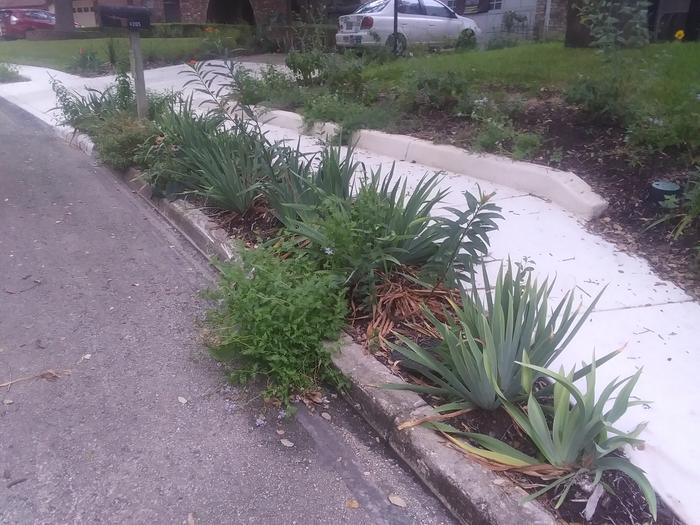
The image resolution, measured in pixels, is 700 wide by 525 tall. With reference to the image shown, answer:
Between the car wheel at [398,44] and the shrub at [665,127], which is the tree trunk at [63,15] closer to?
the car wheel at [398,44]

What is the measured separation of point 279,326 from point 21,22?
3340 cm

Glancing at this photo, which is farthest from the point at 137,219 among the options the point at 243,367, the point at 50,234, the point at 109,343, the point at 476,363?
the point at 476,363

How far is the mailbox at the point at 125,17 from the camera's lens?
293 inches

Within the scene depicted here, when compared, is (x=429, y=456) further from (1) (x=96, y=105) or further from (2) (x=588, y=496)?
(1) (x=96, y=105)

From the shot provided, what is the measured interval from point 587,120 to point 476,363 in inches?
164

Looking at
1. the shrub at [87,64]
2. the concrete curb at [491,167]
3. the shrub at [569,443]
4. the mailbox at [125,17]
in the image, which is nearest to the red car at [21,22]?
the shrub at [87,64]

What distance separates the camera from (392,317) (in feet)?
13.0

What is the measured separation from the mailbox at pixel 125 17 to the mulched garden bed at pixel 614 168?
128 inches

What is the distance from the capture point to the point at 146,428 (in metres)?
3.37

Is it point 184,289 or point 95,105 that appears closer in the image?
point 184,289

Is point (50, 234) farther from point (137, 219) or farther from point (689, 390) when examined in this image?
point (689, 390)

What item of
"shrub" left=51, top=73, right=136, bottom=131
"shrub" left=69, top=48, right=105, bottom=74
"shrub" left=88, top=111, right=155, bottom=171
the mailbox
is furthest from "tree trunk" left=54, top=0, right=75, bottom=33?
"shrub" left=88, top=111, right=155, bottom=171

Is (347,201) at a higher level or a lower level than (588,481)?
higher

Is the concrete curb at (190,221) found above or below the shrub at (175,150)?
below
